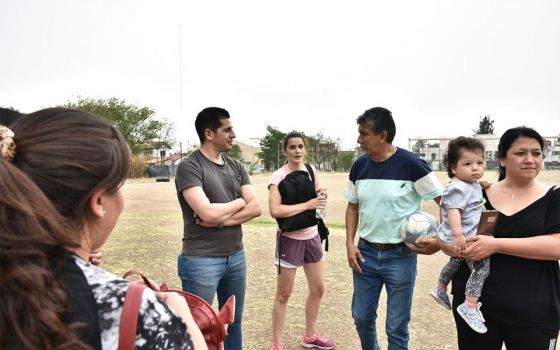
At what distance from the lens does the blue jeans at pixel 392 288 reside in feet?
10.6

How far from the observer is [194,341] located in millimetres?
1147

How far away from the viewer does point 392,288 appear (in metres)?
3.27

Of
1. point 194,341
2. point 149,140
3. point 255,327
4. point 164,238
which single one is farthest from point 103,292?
point 149,140

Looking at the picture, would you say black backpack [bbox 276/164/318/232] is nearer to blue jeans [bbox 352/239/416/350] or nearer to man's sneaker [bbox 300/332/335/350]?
blue jeans [bbox 352/239/416/350]

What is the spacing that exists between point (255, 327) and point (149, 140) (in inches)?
1974

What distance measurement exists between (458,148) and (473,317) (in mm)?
1155

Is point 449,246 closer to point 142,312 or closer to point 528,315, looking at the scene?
point 528,315

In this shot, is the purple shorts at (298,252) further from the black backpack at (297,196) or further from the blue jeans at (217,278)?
the blue jeans at (217,278)

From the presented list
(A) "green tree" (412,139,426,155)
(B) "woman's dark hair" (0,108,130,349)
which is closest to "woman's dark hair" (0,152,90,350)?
(B) "woman's dark hair" (0,108,130,349)

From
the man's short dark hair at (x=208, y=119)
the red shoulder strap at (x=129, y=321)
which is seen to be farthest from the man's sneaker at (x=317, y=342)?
the red shoulder strap at (x=129, y=321)

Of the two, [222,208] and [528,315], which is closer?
[528,315]

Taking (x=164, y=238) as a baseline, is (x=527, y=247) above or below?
above

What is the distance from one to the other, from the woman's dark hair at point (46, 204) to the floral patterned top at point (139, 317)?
68 millimetres

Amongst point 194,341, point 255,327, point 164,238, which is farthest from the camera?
point 164,238
